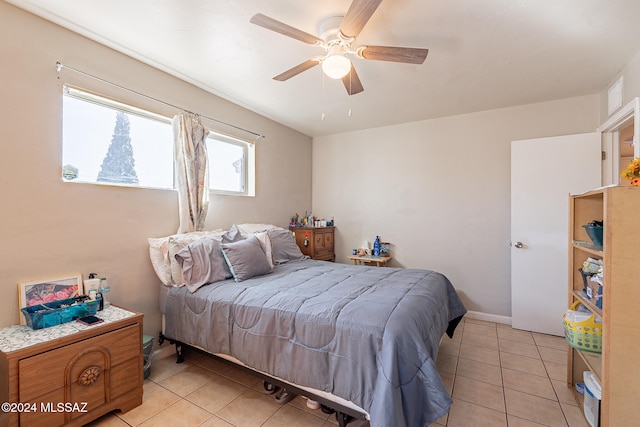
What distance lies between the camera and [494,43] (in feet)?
6.89

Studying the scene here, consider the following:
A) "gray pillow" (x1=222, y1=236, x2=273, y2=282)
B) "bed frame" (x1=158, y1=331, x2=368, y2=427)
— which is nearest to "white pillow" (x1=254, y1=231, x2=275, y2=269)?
"gray pillow" (x1=222, y1=236, x2=273, y2=282)

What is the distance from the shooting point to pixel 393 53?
1819 millimetres

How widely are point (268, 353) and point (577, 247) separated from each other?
2.23 metres

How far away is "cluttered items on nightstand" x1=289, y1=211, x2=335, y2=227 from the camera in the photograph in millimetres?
4252

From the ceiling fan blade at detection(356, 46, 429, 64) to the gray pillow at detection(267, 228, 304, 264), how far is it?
2.03 meters

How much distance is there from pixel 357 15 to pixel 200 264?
2.07 metres

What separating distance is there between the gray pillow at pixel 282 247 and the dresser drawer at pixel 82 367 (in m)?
1.46

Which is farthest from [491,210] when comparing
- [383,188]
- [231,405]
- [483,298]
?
[231,405]

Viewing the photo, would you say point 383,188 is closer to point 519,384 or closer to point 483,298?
point 483,298

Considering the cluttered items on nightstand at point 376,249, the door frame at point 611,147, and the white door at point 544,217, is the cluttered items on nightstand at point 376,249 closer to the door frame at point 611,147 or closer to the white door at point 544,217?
the white door at point 544,217

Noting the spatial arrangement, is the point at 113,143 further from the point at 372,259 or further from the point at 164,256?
the point at 372,259

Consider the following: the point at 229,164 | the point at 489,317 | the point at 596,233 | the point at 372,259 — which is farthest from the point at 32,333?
the point at 489,317

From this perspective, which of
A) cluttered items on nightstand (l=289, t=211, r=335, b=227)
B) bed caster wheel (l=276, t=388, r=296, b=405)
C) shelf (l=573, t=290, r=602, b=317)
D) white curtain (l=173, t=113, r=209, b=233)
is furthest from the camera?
cluttered items on nightstand (l=289, t=211, r=335, b=227)

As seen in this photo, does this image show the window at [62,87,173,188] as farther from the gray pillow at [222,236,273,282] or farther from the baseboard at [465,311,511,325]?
the baseboard at [465,311,511,325]
